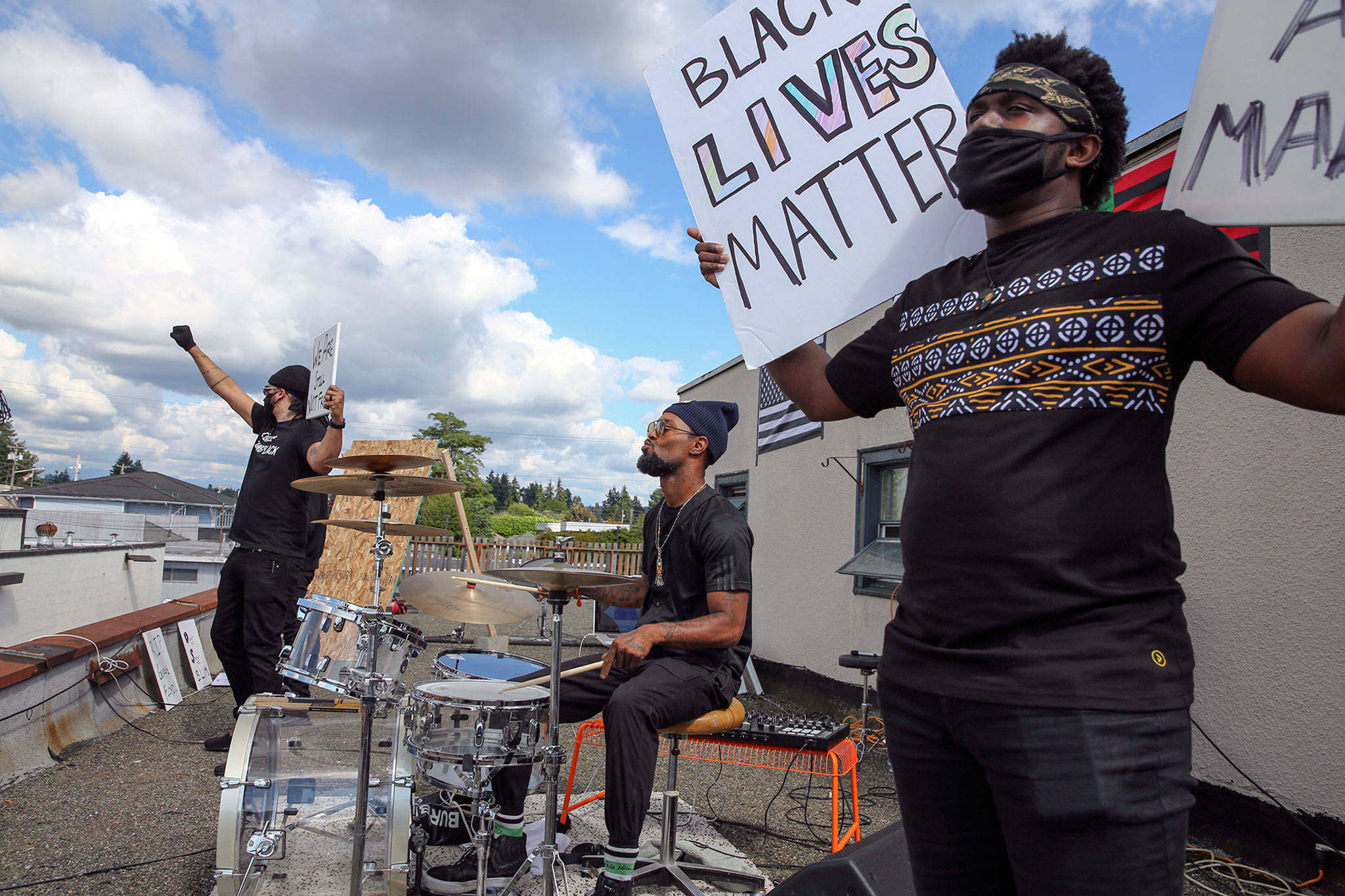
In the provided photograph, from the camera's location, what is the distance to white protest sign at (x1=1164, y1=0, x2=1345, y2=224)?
3.73ft

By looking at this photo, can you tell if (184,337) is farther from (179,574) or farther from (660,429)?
(179,574)

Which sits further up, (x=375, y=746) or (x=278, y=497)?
(x=278, y=497)

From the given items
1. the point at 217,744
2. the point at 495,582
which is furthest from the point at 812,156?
the point at 217,744

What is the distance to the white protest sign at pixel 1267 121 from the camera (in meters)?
1.14

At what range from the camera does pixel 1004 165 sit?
1.29 m

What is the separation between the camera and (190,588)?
49.5 feet

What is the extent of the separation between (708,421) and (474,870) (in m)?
2.25

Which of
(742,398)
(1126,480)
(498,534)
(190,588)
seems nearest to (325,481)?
(1126,480)

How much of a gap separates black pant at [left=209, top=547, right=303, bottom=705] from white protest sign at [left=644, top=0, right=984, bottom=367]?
3.76 meters

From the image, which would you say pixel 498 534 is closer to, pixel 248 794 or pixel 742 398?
pixel 742 398

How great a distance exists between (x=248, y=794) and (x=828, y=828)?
3.00 metres

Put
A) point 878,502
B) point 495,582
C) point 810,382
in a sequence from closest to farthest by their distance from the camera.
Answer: point 810,382
point 495,582
point 878,502

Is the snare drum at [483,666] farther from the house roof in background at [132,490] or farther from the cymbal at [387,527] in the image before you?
the house roof in background at [132,490]

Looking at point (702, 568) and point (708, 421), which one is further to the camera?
point (708, 421)
